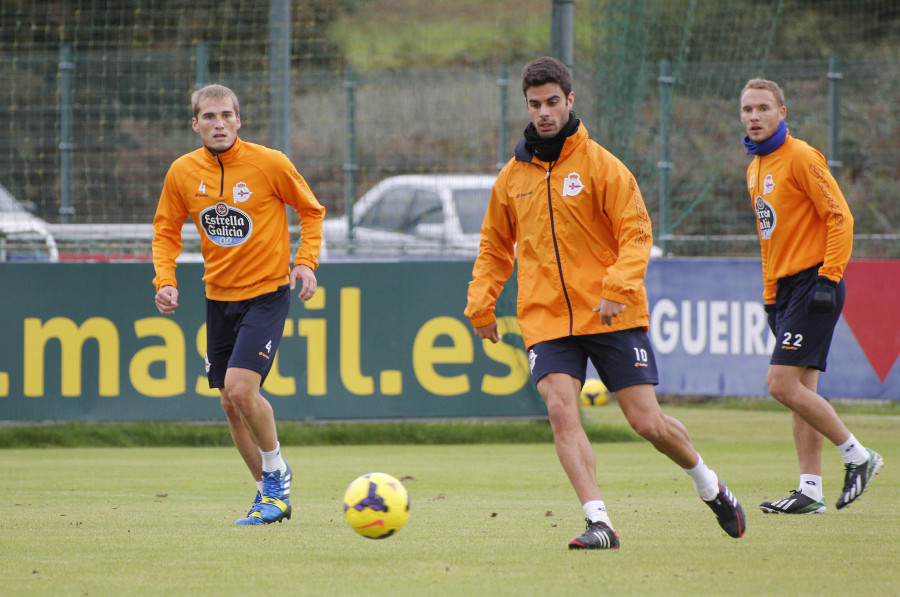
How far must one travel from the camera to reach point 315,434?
37.8 feet

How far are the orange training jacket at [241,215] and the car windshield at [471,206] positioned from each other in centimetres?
563

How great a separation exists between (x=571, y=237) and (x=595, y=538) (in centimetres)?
137

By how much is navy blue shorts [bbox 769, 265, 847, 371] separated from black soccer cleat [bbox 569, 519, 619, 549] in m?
2.05

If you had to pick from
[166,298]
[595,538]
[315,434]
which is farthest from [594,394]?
[595,538]

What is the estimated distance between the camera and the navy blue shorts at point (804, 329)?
23.4 feet

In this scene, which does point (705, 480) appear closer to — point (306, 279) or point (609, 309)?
point (609, 309)

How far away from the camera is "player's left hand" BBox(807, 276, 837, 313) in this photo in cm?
693

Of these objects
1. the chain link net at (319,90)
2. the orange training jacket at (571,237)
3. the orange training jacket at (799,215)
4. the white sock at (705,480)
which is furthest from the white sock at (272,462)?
the chain link net at (319,90)

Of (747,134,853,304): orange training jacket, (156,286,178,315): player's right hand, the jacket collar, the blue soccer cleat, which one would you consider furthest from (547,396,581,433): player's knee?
(156,286,178,315): player's right hand

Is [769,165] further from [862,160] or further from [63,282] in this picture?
[862,160]

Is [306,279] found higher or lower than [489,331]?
higher

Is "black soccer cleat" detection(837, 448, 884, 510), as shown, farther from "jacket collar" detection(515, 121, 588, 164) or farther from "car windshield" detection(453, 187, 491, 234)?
"car windshield" detection(453, 187, 491, 234)

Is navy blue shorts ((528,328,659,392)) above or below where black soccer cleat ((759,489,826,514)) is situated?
above

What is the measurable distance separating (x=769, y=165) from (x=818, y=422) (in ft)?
4.93
